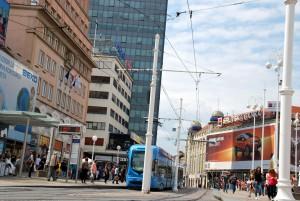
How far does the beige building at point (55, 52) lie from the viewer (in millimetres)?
47375

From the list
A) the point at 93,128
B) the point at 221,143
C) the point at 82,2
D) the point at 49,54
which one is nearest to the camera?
the point at 49,54

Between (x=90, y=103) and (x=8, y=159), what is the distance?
58.8m

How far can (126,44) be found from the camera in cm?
10969

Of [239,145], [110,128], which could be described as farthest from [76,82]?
[239,145]

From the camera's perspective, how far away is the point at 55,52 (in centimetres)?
5294

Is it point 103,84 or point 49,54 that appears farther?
point 103,84

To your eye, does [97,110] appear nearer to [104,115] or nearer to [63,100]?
[104,115]

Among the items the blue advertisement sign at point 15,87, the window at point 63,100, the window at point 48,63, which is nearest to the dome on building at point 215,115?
the window at point 63,100

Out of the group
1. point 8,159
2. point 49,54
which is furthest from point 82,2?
point 8,159

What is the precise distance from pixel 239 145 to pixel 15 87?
80.3m

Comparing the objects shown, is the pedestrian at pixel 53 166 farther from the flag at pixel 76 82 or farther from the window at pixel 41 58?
the flag at pixel 76 82

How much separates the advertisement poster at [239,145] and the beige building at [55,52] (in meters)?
47.0

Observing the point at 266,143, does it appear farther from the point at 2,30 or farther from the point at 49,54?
the point at 2,30

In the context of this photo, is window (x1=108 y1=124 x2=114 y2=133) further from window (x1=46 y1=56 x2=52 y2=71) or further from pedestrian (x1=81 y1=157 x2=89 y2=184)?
pedestrian (x1=81 y1=157 x2=89 y2=184)
